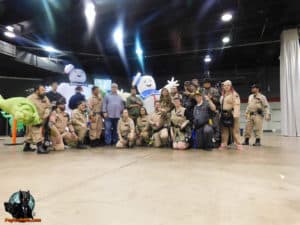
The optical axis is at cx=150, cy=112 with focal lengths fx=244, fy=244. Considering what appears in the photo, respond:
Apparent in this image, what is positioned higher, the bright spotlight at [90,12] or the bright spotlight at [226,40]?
the bright spotlight at [226,40]

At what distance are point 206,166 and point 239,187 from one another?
85cm

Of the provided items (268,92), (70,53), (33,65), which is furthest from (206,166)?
(268,92)

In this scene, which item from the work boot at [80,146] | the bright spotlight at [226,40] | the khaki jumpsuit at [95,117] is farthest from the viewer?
the bright spotlight at [226,40]

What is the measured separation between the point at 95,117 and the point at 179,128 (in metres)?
1.89

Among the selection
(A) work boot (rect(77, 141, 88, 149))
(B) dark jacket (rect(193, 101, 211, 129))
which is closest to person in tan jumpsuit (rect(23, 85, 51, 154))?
(A) work boot (rect(77, 141, 88, 149))

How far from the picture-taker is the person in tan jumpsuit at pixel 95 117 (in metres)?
5.24

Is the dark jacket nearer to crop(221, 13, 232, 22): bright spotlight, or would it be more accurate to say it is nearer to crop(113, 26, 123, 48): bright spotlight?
crop(221, 13, 232, 22): bright spotlight

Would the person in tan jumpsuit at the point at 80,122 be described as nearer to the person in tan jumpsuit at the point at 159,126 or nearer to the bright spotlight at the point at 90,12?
the person in tan jumpsuit at the point at 159,126

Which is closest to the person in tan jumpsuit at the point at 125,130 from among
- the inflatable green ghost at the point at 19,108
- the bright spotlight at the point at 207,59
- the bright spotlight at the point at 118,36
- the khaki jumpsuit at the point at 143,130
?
the khaki jumpsuit at the point at 143,130

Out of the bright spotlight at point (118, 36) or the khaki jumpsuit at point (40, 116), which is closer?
the khaki jumpsuit at point (40, 116)

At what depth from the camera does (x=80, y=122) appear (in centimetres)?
500

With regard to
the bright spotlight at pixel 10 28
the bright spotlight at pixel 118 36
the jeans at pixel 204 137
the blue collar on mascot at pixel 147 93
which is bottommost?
the jeans at pixel 204 137

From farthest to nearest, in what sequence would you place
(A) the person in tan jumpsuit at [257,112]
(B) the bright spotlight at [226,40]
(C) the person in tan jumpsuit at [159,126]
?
(B) the bright spotlight at [226,40] → (A) the person in tan jumpsuit at [257,112] → (C) the person in tan jumpsuit at [159,126]

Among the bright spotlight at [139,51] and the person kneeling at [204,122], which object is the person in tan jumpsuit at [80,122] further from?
the bright spotlight at [139,51]
